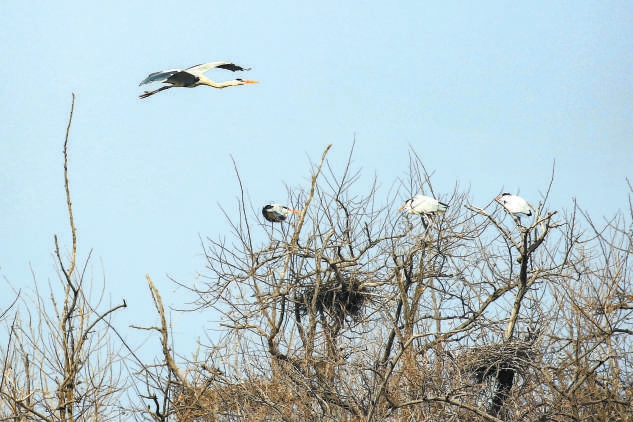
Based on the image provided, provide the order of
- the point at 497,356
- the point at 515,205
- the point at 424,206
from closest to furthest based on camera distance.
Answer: the point at 497,356
the point at 424,206
the point at 515,205

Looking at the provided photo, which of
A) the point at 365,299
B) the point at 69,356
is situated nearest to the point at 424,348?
the point at 365,299

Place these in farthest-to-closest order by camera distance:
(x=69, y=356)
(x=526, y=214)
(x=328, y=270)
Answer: (x=526, y=214)
(x=328, y=270)
(x=69, y=356)

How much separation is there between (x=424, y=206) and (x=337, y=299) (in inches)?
84.9

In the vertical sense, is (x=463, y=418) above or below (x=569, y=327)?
below

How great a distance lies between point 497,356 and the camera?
1051 centimetres

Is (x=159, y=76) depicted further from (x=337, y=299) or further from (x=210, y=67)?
(x=337, y=299)

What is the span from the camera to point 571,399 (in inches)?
313

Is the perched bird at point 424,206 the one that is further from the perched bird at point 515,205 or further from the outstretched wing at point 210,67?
the outstretched wing at point 210,67

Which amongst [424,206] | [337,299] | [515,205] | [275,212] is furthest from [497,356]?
[275,212]

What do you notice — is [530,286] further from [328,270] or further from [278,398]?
[278,398]

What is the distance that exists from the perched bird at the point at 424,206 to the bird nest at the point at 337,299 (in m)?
1.54

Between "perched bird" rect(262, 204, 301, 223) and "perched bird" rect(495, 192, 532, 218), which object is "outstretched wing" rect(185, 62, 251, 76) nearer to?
"perched bird" rect(262, 204, 301, 223)

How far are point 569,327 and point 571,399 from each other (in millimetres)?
1428

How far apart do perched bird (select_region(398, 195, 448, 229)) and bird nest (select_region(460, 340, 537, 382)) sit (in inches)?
95.9
